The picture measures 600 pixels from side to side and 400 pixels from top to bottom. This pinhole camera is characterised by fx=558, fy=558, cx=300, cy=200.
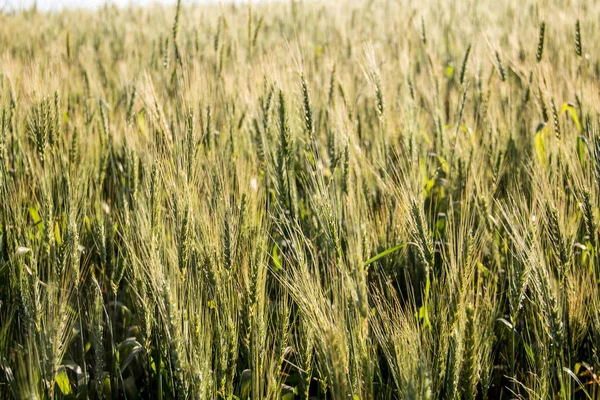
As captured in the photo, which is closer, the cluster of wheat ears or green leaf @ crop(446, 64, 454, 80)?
the cluster of wheat ears

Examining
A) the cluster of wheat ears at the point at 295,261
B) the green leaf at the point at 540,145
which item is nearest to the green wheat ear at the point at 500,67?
the cluster of wheat ears at the point at 295,261

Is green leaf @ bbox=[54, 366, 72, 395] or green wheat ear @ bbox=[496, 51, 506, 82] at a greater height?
green wheat ear @ bbox=[496, 51, 506, 82]

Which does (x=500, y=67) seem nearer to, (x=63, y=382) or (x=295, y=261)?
(x=295, y=261)

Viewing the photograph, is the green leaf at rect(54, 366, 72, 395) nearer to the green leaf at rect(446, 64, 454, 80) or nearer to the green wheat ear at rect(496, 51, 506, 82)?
the green wheat ear at rect(496, 51, 506, 82)

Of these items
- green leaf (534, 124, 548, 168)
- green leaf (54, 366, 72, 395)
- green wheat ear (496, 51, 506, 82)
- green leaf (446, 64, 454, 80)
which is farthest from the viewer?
green leaf (446, 64, 454, 80)

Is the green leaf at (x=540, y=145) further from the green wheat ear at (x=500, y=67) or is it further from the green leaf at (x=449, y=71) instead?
the green leaf at (x=449, y=71)

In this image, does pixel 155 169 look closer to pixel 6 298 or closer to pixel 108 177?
pixel 6 298

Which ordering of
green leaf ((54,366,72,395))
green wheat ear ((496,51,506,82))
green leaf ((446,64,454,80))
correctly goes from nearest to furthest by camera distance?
green leaf ((54,366,72,395)), green wheat ear ((496,51,506,82)), green leaf ((446,64,454,80))

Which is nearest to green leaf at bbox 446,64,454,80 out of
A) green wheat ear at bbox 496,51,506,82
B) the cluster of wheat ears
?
the cluster of wheat ears

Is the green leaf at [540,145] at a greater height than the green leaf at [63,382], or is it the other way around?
the green leaf at [540,145]

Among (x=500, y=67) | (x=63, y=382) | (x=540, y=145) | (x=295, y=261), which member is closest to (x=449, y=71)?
(x=500, y=67)

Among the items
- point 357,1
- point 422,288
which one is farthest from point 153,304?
point 357,1

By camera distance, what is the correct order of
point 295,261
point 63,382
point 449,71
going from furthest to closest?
1. point 449,71
2. point 295,261
3. point 63,382

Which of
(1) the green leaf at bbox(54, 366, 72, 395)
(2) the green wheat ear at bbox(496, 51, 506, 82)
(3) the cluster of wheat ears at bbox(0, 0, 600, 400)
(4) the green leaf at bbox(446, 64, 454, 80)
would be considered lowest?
(1) the green leaf at bbox(54, 366, 72, 395)
